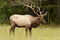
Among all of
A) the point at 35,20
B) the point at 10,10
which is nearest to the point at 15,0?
the point at 10,10

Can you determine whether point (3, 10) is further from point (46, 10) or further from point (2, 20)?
point (46, 10)

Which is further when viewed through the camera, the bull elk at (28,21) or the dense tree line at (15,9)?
the dense tree line at (15,9)

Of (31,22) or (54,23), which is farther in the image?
(54,23)

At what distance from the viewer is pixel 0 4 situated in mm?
22297

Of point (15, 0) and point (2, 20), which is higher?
point (15, 0)

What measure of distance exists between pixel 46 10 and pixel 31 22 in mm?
8789

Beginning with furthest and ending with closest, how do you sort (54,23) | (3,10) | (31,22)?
(3,10), (54,23), (31,22)

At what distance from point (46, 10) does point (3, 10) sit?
10.4ft

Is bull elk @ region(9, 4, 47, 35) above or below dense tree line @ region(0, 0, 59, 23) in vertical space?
above

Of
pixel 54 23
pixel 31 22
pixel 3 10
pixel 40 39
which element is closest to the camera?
pixel 40 39

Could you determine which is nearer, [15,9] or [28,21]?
[28,21]

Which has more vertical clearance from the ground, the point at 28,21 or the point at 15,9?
the point at 28,21

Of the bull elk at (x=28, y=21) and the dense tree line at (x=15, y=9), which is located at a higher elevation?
the bull elk at (x=28, y=21)

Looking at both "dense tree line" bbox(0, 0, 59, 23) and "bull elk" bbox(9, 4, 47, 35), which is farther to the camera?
"dense tree line" bbox(0, 0, 59, 23)
